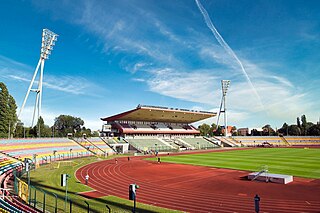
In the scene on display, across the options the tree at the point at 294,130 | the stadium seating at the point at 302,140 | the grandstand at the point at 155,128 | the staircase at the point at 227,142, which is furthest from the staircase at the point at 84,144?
the tree at the point at 294,130

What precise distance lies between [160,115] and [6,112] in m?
44.2

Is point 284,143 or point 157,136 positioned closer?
point 157,136

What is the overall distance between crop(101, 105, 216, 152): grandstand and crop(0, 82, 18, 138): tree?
24928 mm

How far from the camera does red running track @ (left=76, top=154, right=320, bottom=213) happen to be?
54.6 ft

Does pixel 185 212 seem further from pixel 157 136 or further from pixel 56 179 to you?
pixel 157 136

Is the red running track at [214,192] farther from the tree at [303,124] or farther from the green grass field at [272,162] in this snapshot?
the tree at [303,124]

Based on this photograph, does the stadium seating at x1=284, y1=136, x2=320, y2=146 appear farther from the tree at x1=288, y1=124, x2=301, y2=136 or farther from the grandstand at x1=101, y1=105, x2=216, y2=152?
the grandstand at x1=101, y1=105, x2=216, y2=152

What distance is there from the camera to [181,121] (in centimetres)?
9475

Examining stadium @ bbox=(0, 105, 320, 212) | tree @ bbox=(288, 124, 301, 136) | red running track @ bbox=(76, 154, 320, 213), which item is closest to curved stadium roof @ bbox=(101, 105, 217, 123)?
stadium @ bbox=(0, 105, 320, 212)

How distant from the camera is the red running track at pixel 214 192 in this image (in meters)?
16.7

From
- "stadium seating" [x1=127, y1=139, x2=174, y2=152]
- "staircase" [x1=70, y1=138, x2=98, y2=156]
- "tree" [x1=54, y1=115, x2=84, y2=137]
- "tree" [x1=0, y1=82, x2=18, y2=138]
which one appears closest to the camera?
"staircase" [x1=70, y1=138, x2=98, y2=156]

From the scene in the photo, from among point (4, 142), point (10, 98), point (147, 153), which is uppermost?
point (10, 98)

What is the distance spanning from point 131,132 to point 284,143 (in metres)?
63.4

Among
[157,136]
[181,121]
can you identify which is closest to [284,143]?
[181,121]
